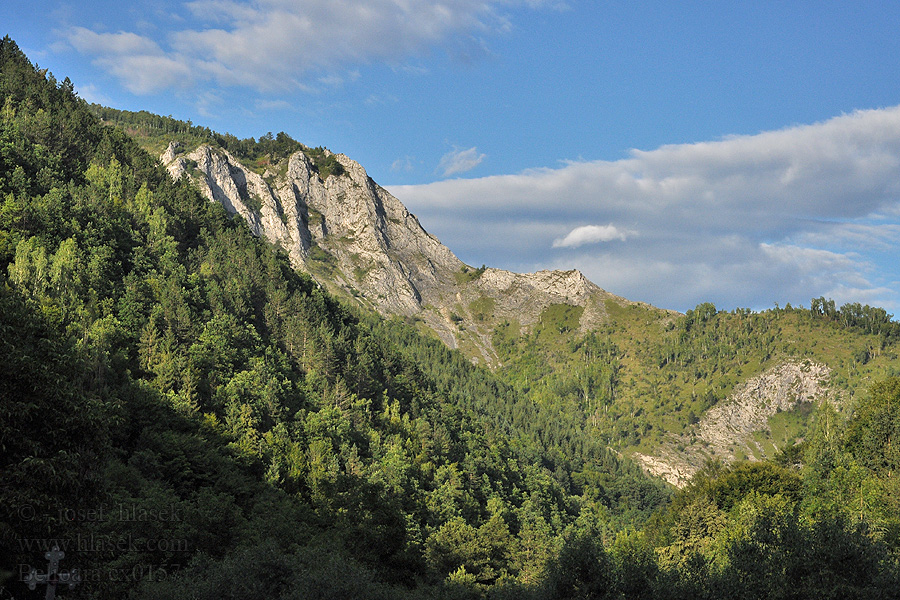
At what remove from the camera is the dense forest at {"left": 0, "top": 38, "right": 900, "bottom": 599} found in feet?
114

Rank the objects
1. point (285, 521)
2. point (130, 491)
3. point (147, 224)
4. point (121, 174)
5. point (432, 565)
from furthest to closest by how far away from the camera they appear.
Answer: point (121, 174) < point (147, 224) < point (432, 565) < point (285, 521) < point (130, 491)

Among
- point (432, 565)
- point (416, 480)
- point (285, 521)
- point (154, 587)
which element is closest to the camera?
point (154, 587)

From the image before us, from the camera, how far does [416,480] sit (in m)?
111

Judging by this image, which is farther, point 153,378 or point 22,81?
point 22,81

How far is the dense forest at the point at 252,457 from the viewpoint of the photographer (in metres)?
34.7

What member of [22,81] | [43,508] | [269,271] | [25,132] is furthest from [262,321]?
[43,508]

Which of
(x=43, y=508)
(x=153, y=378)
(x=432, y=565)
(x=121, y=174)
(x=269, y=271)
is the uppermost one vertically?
(x=121, y=174)

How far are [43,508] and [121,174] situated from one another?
143558 mm

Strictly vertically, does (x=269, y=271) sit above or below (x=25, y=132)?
below

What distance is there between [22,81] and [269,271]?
7963cm

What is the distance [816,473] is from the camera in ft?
298

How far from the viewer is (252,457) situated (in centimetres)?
8550

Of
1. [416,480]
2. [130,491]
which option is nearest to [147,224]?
[416,480]

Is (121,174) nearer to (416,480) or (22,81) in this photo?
(22,81)
